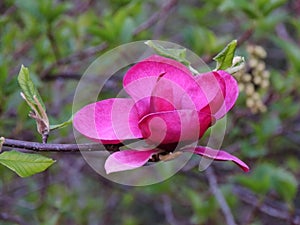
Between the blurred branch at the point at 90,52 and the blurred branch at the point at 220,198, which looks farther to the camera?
the blurred branch at the point at 90,52

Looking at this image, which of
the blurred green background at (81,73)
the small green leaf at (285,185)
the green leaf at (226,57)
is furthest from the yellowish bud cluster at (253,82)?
the green leaf at (226,57)

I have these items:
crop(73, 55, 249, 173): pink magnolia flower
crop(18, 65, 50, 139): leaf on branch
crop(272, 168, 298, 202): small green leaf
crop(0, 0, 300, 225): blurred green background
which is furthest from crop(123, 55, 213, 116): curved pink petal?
crop(272, 168, 298, 202): small green leaf

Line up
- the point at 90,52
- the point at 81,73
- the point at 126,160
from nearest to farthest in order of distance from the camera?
the point at 126,160 → the point at 90,52 → the point at 81,73

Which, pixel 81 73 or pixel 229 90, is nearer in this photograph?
pixel 229 90

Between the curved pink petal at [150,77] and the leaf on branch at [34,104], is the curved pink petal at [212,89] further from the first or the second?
the leaf on branch at [34,104]

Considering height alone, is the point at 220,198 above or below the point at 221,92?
below

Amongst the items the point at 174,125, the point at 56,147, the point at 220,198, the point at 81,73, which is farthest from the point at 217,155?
the point at 81,73

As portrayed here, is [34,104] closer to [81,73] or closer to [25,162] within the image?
[25,162]

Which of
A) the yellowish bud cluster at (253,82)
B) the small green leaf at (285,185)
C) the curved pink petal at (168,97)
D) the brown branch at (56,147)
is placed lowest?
the small green leaf at (285,185)
